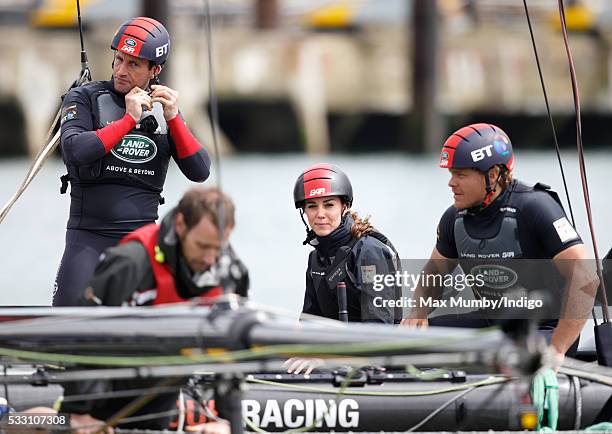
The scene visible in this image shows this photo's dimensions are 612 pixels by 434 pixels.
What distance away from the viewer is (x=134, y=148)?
610cm

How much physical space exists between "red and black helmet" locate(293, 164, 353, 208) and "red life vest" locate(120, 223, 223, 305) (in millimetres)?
1444

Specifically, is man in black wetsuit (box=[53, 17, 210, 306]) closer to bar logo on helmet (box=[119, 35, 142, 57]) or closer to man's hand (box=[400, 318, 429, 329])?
bar logo on helmet (box=[119, 35, 142, 57])

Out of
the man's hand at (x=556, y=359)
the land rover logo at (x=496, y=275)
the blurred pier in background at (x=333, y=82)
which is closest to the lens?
the man's hand at (x=556, y=359)

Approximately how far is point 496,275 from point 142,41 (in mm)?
1938

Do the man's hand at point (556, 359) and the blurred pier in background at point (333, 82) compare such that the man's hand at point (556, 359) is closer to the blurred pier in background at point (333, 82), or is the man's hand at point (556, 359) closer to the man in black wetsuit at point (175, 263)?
the man in black wetsuit at point (175, 263)

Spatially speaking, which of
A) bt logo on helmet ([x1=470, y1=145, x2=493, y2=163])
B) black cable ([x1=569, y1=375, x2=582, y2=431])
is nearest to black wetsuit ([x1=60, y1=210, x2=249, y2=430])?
bt logo on helmet ([x1=470, y1=145, x2=493, y2=163])

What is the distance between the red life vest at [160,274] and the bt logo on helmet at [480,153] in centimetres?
170

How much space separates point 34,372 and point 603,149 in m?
27.2

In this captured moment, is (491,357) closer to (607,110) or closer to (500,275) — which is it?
(500,275)

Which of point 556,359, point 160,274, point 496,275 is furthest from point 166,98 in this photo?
point 556,359

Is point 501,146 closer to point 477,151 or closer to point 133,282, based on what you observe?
point 477,151

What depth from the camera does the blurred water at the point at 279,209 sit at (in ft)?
50.5

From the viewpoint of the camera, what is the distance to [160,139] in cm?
614

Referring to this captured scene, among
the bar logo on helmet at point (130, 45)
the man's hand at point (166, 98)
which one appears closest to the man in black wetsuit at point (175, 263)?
the man's hand at point (166, 98)
